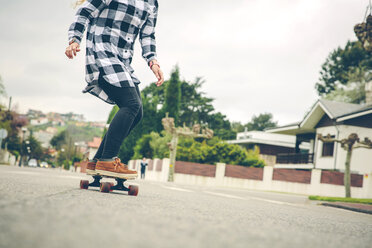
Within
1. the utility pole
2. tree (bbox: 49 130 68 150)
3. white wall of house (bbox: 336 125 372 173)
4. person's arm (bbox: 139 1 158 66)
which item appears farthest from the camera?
tree (bbox: 49 130 68 150)

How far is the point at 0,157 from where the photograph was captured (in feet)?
128

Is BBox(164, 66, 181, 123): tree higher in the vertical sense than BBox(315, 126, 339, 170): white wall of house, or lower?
higher

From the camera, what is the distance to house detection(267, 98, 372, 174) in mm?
27125

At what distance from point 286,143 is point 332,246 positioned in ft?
156

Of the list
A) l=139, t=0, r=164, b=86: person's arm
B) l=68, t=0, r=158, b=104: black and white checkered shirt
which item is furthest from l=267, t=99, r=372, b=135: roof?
l=68, t=0, r=158, b=104: black and white checkered shirt

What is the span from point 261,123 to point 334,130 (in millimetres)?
56134

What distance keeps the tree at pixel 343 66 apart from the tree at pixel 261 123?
3096 cm

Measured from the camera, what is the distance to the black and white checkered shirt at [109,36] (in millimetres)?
3654

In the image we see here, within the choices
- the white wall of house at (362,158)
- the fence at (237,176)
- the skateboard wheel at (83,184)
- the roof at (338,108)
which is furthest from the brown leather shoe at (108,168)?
the fence at (237,176)

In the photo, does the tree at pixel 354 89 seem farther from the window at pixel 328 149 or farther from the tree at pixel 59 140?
the tree at pixel 59 140

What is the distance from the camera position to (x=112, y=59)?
3701 mm

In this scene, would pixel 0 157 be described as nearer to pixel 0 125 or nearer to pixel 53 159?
pixel 0 125

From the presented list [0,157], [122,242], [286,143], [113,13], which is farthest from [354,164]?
[0,157]

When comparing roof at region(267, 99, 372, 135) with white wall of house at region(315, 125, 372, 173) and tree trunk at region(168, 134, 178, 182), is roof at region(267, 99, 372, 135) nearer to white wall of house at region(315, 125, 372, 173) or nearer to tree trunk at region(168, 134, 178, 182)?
white wall of house at region(315, 125, 372, 173)
